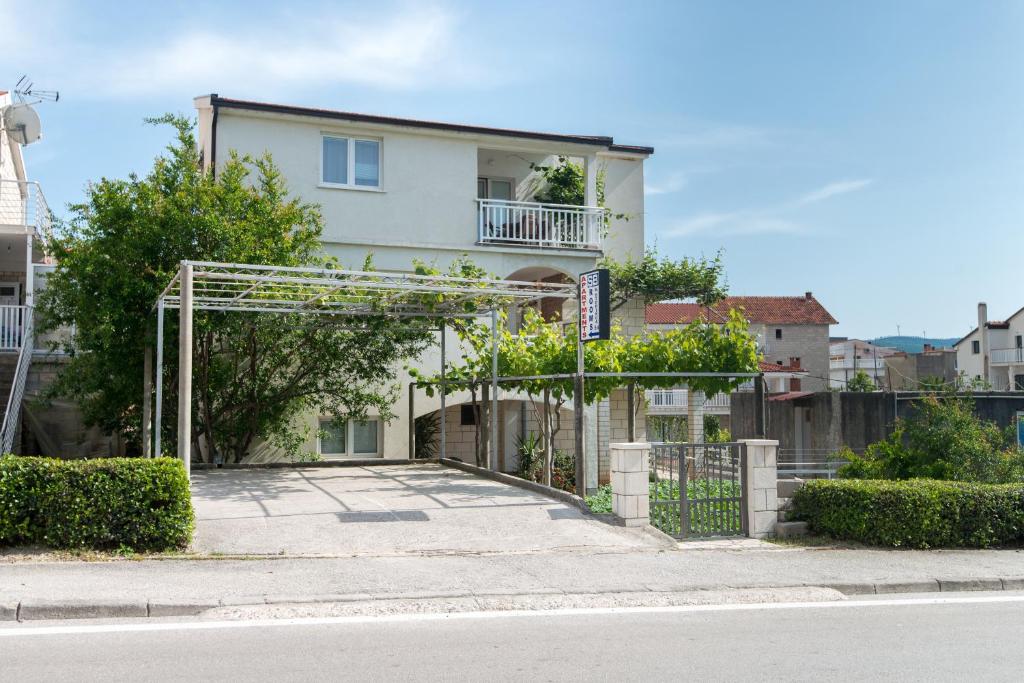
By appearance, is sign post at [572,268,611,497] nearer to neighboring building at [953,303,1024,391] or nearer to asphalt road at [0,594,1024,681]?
asphalt road at [0,594,1024,681]

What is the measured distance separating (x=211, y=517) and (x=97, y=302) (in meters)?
5.81

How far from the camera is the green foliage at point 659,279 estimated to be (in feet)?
73.2

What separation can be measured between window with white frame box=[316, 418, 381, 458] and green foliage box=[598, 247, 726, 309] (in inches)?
256

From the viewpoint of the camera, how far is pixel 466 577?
29.7 ft

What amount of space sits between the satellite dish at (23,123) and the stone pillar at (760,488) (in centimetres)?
1885

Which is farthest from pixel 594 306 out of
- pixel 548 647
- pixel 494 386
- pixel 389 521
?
pixel 548 647

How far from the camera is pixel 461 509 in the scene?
1233 centimetres

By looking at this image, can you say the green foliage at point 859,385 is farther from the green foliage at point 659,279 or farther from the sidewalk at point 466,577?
the sidewalk at point 466,577

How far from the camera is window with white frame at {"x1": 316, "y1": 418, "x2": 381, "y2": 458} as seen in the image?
20859 mm

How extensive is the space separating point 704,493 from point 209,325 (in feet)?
28.5

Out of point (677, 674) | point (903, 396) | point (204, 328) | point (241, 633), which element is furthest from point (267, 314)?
point (903, 396)

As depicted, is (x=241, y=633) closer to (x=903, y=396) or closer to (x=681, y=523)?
(x=681, y=523)

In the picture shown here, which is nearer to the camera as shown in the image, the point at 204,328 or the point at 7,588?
the point at 7,588

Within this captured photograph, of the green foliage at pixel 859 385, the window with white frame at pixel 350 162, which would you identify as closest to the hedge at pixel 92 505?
the window with white frame at pixel 350 162
